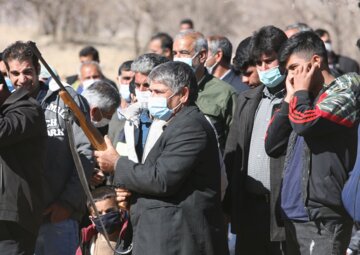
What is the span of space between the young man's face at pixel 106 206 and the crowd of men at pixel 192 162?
0.01 meters

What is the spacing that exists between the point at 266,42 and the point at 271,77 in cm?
36

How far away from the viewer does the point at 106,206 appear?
27.0 ft

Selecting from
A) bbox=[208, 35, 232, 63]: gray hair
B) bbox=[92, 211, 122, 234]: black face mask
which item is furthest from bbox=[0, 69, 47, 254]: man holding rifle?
bbox=[208, 35, 232, 63]: gray hair

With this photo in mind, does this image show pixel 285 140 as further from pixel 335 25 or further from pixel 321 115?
pixel 335 25

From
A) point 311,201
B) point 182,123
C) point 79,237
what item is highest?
point 182,123

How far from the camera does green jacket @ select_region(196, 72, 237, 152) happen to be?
878 cm

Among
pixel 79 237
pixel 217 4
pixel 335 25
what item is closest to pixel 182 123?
pixel 79 237

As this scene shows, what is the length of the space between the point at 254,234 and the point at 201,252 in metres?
1.27

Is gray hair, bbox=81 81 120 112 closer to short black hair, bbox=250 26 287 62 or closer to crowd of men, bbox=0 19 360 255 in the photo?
crowd of men, bbox=0 19 360 255

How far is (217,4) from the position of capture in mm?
30703

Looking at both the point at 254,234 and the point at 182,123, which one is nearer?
the point at 182,123

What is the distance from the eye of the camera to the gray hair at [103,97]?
952 cm

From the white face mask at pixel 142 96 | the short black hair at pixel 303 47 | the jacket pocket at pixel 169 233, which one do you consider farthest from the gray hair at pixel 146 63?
the jacket pocket at pixel 169 233

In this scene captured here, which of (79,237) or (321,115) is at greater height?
(321,115)
